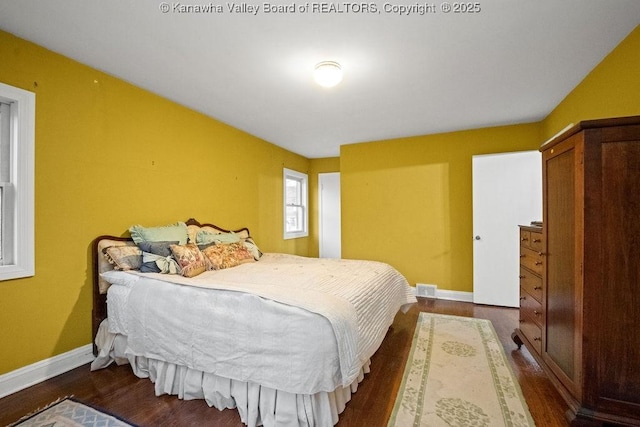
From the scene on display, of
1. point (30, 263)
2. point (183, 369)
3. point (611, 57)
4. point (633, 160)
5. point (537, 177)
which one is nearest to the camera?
point (633, 160)

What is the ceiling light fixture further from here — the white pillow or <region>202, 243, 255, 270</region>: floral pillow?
the white pillow

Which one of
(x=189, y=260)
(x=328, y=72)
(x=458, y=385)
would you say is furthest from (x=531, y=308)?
(x=189, y=260)

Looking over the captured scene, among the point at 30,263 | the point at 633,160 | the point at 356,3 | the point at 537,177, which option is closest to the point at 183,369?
the point at 30,263

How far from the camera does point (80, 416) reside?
165 centimetres

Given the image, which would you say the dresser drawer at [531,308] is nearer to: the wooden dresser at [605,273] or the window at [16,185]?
the wooden dresser at [605,273]

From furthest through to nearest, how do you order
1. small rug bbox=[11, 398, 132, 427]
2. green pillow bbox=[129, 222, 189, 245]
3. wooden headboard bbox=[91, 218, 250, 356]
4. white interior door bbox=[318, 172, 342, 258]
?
white interior door bbox=[318, 172, 342, 258]
green pillow bbox=[129, 222, 189, 245]
wooden headboard bbox=[91, 218, 250, 356]
small rug bbox=[11, 398, 132, 427]

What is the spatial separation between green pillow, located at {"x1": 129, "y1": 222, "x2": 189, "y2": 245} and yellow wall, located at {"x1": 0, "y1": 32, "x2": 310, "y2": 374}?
155mm

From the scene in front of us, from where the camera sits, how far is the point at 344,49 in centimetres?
206

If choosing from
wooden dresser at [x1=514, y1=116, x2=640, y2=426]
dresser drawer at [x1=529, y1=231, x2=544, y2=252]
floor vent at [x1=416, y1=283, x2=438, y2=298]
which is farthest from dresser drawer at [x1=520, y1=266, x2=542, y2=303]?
floor vent at [x1=416, y1=283, x2=438, y2=298]

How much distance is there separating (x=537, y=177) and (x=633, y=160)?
246 cm

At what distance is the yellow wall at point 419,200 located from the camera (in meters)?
3.99

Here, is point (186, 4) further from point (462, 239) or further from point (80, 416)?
point (462, 239)

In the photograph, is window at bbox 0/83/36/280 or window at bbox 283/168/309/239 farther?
window at bbox 283/168/309/239

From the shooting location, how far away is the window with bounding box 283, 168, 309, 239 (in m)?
5.24
